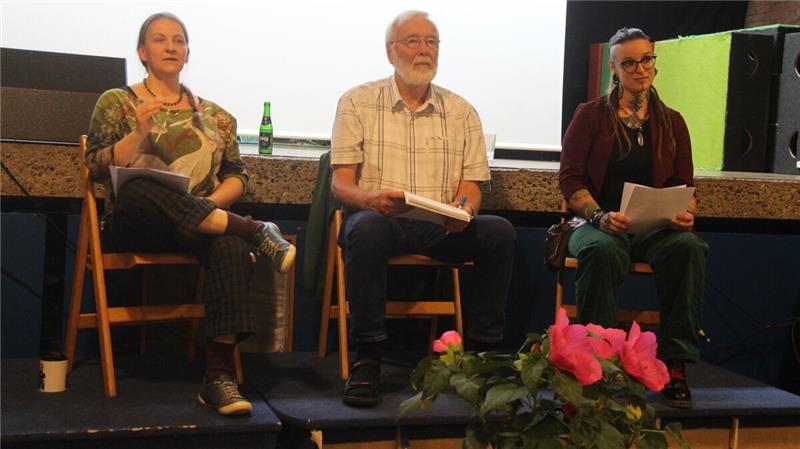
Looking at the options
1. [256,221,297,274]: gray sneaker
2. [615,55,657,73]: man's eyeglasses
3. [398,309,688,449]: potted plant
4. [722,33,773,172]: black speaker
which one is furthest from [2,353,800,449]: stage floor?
→ [722,33,773,172]: black speaker

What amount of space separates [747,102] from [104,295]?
2481 millimetres

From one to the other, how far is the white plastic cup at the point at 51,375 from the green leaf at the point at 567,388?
1.62m

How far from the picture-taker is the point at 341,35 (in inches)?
150

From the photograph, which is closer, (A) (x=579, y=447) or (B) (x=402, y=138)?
(A) (x=579, y=447)

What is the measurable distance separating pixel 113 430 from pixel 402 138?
1.17 metres

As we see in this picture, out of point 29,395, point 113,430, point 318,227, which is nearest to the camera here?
point 113,430

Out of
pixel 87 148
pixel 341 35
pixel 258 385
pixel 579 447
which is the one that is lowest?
pixel 258 385

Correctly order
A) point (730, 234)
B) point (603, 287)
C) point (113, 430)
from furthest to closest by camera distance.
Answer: point (730, 234)
point (603, 287)
point (113, 430)

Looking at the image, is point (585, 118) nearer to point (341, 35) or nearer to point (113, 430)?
point (341, 35)

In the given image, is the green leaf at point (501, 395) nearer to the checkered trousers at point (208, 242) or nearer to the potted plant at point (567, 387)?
the potted plant at point (567, 387)

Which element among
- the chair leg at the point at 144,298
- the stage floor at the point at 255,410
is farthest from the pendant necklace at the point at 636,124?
the chair leg at the point at 144,298

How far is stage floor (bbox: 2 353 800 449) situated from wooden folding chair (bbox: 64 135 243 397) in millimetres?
109

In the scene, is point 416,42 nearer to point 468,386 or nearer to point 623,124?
point 623,124

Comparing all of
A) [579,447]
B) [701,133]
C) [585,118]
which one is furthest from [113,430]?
[701,133]
